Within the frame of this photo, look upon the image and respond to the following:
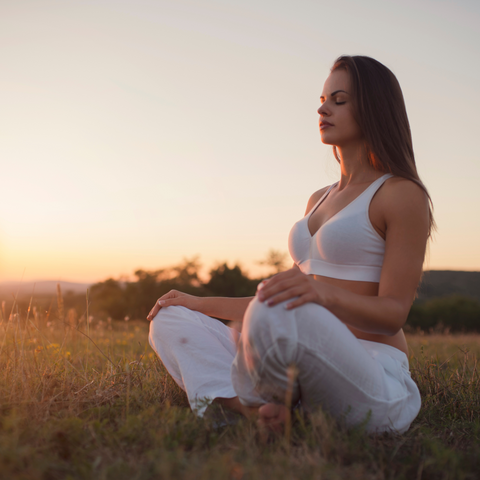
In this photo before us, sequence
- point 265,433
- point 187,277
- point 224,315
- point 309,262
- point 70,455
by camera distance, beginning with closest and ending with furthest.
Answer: point 70,455
point 265,433
point 309,262
point 224,315
point 187,277

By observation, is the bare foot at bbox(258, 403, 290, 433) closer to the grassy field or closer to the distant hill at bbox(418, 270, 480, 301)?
the grassy field

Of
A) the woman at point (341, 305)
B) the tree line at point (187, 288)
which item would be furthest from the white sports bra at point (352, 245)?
the tree line at point (187, 288)

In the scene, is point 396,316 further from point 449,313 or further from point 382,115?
point 449,313

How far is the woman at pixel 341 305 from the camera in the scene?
1445 mm

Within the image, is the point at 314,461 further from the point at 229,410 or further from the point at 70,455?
the point at 70,455

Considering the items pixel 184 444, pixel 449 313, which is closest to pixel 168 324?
pixel 184 444

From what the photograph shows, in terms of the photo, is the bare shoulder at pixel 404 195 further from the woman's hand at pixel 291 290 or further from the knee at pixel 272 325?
the knee at pixel 272 325

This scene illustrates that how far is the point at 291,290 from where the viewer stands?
1.42 metres

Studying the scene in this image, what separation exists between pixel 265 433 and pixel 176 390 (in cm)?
102

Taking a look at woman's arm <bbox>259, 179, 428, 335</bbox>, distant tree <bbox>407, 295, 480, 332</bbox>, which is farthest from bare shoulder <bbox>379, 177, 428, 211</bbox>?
distant tree <bbox>407, 295, 480, 332</bbox>

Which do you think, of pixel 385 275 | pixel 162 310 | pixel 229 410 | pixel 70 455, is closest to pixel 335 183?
pixel 385 275

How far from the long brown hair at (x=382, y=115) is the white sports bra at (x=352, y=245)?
13cm

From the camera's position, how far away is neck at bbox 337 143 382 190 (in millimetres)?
2246

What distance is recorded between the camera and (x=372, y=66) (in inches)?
86.9
